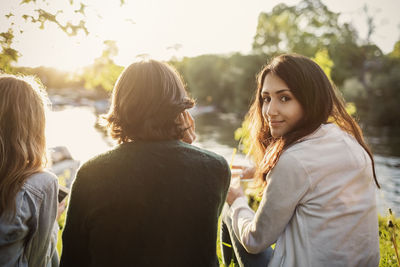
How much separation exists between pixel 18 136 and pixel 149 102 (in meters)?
0.68

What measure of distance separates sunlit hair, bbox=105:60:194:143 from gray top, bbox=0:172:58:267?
1.52 ft

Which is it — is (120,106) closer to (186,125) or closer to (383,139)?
(186,125)

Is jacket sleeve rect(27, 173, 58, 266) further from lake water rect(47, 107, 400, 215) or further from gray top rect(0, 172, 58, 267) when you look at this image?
lake water rect(47, 107, 400, 215)

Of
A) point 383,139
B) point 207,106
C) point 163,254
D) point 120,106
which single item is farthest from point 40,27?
point 207,106

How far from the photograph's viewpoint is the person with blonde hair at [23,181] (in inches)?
56.1

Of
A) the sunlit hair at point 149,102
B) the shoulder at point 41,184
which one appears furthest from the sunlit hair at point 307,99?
the shoulder at point 41,184

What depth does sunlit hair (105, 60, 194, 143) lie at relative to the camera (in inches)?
53.3

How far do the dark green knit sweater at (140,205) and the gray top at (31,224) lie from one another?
226 mm

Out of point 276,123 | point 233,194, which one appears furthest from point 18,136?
point 276,123

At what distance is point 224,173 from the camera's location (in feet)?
4.62

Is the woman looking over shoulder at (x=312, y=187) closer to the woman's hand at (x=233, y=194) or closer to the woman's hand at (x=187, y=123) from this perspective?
the woman's hand at (x=233, y=194)

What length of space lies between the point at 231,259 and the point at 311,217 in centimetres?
97

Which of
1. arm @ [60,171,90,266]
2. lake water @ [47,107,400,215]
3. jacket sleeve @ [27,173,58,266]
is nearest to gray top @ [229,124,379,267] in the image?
arm @ [60,171,90,266]

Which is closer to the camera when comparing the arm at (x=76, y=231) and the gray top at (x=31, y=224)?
the arm at (x=76, y=231)
